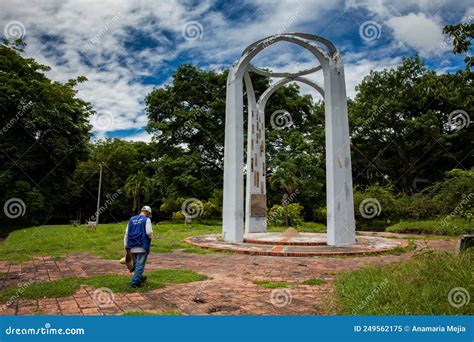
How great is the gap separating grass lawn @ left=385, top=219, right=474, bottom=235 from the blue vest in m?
13.1

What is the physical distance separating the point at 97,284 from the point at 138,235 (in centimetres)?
97

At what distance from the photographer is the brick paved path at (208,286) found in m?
4.20

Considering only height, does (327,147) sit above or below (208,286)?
above

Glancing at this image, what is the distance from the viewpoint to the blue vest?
5359 millimetres

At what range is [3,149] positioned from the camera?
17719mm

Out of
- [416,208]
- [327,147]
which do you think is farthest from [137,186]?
[327,147]

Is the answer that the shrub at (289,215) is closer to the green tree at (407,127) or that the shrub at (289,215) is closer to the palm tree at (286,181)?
the palm tree at (286,181)

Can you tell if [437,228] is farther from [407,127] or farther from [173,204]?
[173,204]

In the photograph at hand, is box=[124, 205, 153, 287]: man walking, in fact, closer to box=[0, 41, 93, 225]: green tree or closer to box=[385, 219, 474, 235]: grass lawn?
box=[385, 219, 474, 235]: grass lawn

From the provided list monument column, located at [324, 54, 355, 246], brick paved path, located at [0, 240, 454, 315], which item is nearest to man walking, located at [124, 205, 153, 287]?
brick paved path, located at [0, 240, 454, 315]

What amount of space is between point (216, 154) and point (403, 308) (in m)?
22.5

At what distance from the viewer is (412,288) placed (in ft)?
14.1

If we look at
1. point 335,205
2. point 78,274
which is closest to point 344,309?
point 78,274

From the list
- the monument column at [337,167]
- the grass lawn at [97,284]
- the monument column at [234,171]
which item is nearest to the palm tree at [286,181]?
the monument column at [234,171]
